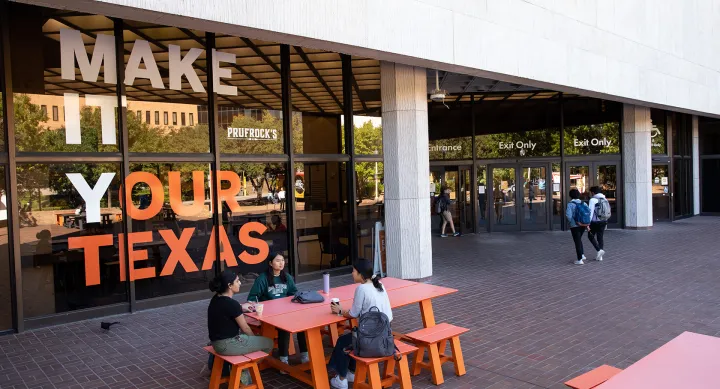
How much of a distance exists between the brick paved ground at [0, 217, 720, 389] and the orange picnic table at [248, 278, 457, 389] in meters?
0.47

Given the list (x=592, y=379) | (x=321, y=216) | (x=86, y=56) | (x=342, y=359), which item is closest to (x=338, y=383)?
(x=342, y=359)

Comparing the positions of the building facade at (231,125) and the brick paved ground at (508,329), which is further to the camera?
the building facade at (231,125)

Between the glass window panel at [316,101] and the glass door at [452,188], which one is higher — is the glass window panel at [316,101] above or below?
above

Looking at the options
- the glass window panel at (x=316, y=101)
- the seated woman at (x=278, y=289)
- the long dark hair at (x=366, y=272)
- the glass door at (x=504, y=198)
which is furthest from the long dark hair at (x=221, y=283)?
the glass door at (x=504, y=198)

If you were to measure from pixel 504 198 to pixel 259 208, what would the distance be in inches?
431

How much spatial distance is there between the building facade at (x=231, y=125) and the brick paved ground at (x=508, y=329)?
0.89 meters

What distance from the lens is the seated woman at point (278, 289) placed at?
630cm

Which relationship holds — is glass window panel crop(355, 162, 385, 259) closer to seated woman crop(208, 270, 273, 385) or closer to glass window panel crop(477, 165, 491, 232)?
seated woman crop(208, 270, 273, 385)

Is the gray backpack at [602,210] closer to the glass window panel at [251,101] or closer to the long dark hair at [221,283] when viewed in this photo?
the glass window panel at [251,101]

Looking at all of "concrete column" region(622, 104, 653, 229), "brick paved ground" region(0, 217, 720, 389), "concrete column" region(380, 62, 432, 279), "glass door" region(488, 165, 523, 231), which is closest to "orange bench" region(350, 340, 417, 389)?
"brick paved ground" region(0, 217, 720, 389)

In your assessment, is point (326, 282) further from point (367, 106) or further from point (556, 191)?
point (556, 191)

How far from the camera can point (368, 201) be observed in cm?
1205

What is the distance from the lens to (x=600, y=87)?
43.6 ft

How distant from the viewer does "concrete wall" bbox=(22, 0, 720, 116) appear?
23.6 feet
